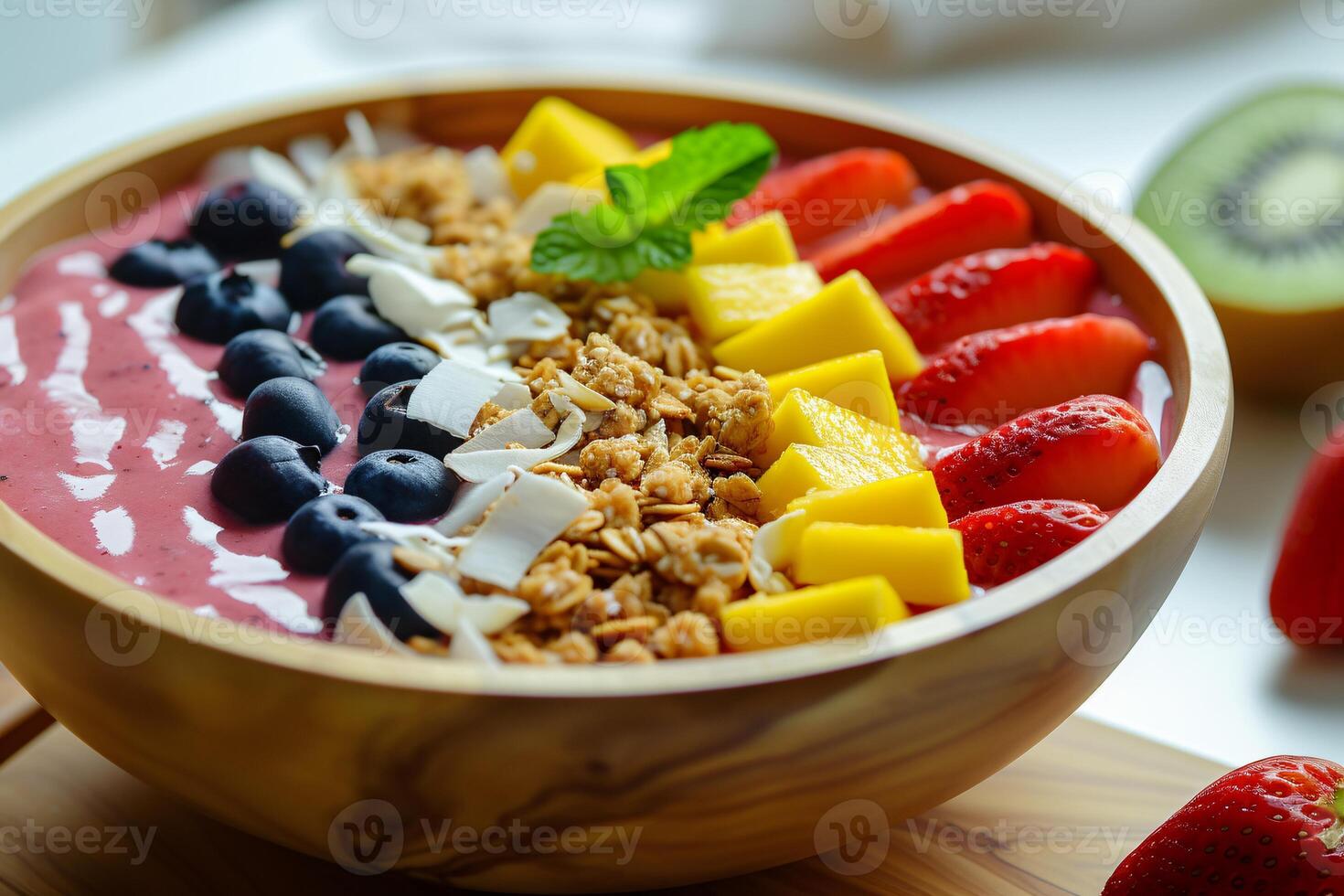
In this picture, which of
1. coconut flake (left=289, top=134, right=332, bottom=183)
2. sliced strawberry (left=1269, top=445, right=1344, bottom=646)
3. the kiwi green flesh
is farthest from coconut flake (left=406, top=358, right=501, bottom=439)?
the kiwi green flesh

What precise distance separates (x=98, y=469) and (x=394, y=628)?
0.41 metres

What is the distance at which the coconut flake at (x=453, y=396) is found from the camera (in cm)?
124

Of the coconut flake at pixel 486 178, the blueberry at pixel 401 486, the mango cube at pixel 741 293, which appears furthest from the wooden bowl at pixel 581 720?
the coconut flake at pixel 486 178

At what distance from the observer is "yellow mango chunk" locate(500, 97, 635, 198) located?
173cm

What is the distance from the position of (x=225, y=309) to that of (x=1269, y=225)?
5.09ft

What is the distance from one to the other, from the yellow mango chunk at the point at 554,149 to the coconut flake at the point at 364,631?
911mm

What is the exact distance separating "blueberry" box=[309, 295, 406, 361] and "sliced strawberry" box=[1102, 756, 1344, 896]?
37.3 inches

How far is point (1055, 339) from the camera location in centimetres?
138

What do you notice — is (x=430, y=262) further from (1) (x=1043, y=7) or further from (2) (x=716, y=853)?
(1) (x=1043, y=7)

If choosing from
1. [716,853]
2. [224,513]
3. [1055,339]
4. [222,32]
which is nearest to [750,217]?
[1055,339]

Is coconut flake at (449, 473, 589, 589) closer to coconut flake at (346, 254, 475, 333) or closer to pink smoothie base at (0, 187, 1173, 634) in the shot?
pink smoothie base at (0, 187, 1173, 634)

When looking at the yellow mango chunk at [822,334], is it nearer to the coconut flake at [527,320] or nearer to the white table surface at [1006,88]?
the coconut flake at [527,320]

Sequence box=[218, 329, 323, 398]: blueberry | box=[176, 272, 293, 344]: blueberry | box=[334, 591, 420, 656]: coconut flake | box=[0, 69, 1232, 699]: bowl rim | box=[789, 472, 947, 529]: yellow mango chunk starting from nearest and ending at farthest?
box=[0, 69, 1232, 699]: bowl rim → box=[334, 591, 420, 656]: coconut flake → box=[789, 472, 947, 529]: yellow mango chunk → box=[218, 329, 323, 398]: blueberry → box=[176, 272, 293, 344]: blueberry

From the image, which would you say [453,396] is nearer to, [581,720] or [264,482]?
[264,482]
